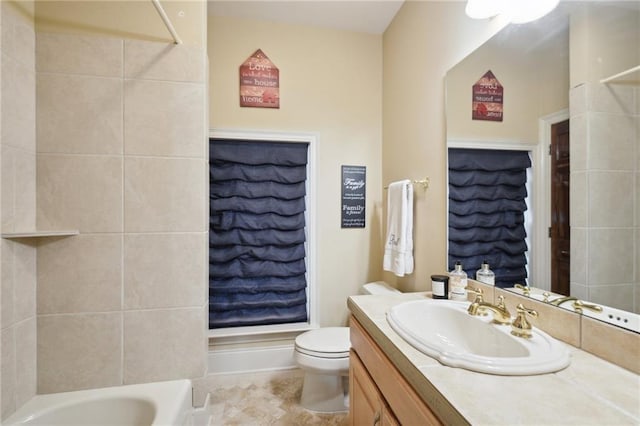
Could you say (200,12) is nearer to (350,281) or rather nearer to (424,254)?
(424,254)

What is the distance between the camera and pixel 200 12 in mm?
1469

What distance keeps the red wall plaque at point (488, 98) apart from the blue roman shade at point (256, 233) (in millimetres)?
1342

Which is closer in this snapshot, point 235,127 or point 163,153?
point 163,153

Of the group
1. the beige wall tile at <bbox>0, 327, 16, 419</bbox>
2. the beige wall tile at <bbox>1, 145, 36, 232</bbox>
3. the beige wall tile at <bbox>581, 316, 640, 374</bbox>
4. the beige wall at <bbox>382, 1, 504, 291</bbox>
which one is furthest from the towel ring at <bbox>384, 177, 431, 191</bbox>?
the beige wall tile at <bbox>0, 327, 16, 419</bbox>

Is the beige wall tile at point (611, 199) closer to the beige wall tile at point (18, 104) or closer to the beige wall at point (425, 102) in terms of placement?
the beige wall at point (425, 102)

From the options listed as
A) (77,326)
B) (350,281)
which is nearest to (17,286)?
(77,326)

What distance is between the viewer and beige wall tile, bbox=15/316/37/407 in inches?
48.0

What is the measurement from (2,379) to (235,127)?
5.89ft

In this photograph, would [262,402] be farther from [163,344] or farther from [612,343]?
[612,343]

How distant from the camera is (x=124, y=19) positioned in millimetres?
1397

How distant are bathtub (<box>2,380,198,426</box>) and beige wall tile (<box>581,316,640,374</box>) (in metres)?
1.49

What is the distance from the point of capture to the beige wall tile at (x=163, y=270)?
4.58ft

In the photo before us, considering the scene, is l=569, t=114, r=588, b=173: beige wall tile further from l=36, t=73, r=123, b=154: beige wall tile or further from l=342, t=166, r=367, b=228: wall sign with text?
l=36, t=73, r=123, b=154: beige wall tile

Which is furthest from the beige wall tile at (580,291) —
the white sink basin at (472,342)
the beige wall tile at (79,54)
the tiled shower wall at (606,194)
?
the beige wall tile at (79,54)
